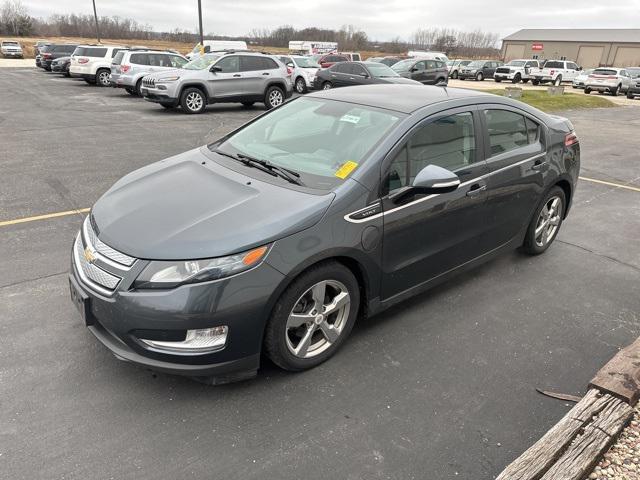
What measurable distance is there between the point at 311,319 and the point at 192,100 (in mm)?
12605

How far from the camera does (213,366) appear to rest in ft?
8.58

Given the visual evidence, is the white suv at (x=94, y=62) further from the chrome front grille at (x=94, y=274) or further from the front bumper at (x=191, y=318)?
the front bumper at (x=191, y=318)

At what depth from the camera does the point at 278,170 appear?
10.8ft

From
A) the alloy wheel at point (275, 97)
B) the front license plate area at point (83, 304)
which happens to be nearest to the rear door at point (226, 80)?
the alloy wheel at point (275, 97)

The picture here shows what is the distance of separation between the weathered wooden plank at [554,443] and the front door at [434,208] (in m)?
1.31

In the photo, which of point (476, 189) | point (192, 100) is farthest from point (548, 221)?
point (192, 100)

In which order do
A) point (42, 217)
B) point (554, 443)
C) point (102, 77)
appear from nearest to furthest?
point (554, 443)
point (42, 217)
point (102, 77)

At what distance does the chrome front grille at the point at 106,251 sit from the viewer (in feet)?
8.59

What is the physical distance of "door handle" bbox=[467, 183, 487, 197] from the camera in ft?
12.0

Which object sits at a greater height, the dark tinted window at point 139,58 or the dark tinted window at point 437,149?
the dark tinted window at point 437,149

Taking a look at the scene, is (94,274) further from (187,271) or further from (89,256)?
(187,271)

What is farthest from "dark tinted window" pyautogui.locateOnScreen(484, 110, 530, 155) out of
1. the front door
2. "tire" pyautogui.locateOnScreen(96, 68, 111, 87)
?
"tire" pyautogui.locateOnScreen(96, 68, 111, 87)

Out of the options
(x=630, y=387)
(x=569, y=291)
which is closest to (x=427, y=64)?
(x=569, y=291)

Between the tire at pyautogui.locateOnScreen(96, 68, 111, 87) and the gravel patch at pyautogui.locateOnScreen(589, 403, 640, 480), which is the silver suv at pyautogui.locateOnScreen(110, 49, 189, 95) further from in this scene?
the gravel patch at pyautogui.locateOnScreen(589, 403, 640, 480)
